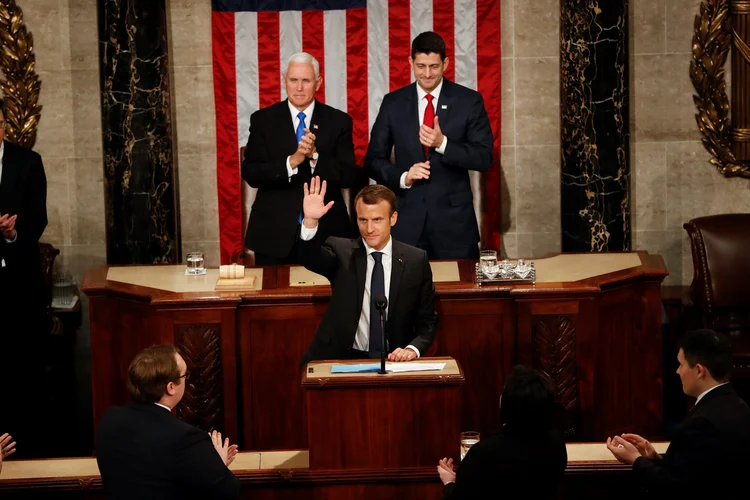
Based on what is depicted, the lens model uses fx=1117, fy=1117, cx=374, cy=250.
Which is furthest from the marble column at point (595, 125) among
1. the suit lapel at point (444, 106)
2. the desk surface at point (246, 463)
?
the desk surface at point (246, 463)

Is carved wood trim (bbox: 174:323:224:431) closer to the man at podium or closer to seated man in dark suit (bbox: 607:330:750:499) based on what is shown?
the man at podium

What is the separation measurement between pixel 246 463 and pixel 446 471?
3.00 feet

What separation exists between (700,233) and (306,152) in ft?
8.35

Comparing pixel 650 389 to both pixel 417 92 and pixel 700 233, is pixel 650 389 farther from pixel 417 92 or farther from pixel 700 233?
pixel 417 92

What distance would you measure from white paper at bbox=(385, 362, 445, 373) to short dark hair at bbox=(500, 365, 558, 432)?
74cm

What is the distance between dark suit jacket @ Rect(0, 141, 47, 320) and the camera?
21.0 ft

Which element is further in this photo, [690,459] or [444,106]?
[444,106]

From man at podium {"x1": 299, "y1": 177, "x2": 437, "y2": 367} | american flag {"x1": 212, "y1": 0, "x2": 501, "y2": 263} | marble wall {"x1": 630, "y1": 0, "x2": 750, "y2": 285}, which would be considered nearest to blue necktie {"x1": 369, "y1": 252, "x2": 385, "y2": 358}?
man at podium {"x1": 299, "y1": 177, "x2": 437, "y2": 367}

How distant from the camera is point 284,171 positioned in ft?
21.6

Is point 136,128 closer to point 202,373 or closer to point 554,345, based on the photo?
point 202,373

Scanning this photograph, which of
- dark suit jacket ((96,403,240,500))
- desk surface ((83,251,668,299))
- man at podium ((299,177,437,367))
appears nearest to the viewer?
dark suit jacket ((96,403,240,500))

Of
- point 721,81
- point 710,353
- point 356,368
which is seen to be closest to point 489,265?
point 356,368

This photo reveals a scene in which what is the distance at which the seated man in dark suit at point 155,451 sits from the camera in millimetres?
3615

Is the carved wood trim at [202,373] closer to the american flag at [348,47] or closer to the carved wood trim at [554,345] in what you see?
the carved wood trim at [554,345]
